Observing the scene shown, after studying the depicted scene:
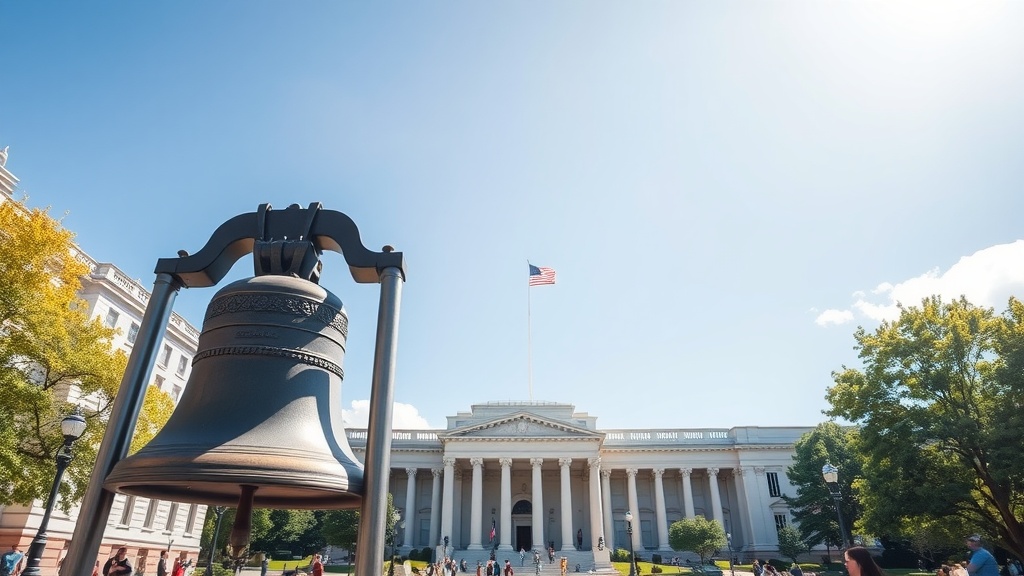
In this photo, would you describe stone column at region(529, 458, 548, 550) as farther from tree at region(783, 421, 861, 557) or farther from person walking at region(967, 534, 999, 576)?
person walking at region(967, 534, 999, 576)

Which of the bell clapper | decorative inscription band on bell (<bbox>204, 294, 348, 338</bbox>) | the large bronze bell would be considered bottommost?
the bell clapper

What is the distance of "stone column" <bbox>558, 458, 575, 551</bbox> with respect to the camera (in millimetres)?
49728

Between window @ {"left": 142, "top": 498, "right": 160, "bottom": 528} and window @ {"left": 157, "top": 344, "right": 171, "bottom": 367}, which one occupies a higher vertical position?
window @ {"left": 157, "top": 344, "right": 171, "bottom": 367}

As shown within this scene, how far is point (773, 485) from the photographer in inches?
2192

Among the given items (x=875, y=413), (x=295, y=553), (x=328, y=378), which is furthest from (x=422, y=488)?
(x=328, y=378)

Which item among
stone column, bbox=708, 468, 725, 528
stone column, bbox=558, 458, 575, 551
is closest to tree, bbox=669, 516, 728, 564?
stone column, bbox=558, 458, 575, 551

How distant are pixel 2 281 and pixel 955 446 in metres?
35.9

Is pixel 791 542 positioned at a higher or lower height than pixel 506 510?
lower

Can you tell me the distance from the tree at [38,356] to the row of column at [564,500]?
36558 millimetres

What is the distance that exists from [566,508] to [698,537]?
41.6 feet

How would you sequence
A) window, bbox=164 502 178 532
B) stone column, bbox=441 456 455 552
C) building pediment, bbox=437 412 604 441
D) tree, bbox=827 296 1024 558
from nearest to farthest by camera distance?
tree, bbox=827 296 1024 558
window, bbox=164 502 178 532
stone column, bbox=441 456 455 552
building pediment, bbox=437 412 604 441

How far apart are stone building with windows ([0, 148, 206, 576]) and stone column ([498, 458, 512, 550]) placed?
2404 centimetres

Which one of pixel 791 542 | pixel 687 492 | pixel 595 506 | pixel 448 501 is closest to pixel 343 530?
pixel 448 501

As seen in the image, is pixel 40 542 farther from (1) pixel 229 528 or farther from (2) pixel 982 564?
(1) pixel 229 528
